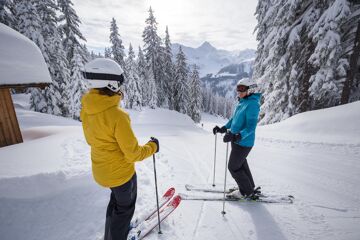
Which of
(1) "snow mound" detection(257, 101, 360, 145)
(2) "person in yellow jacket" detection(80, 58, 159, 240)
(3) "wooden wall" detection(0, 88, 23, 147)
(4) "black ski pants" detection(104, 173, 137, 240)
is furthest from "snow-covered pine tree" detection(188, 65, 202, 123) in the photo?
(2) "person in yellow jacket" detection(80, 58, 159, 240)

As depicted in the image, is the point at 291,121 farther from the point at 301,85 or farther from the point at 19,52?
the point at 19,52

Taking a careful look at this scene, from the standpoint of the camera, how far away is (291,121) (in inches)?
460

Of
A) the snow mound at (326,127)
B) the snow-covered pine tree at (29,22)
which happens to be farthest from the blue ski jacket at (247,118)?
the snow-covered pine tree at (29,22)

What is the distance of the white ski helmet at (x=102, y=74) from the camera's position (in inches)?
99.0

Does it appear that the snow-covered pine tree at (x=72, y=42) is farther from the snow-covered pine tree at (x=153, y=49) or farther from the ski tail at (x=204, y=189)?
the ski tail at (x=204, y=189)

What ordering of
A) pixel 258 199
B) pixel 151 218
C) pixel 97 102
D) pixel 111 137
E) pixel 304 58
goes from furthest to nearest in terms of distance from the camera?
1. pixel 304 58
2. pixel 258 199
3. pixel 151 218
4. pixel 111 137
5. pixel 97 102

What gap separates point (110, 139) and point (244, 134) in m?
2.75

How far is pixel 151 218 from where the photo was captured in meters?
4.09

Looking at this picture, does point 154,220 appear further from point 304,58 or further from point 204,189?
point 304,58

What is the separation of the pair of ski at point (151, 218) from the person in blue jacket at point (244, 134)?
4.50ft

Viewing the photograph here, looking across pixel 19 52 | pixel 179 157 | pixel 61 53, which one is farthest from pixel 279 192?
pixel 61 53

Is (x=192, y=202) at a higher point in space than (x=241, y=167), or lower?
lower

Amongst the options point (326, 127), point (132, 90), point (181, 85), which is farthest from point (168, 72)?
point (326, 127)

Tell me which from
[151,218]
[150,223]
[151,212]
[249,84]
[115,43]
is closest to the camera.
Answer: [150,223]
